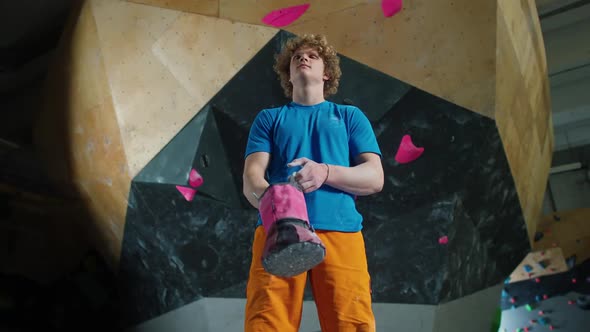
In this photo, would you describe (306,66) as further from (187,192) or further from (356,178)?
(187,192)

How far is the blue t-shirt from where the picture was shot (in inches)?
53.4

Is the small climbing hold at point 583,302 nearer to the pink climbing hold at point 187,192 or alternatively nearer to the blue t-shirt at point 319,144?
the pink climbing hold at point 187,192

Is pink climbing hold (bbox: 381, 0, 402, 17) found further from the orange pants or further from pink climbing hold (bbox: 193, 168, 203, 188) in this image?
the orange pants

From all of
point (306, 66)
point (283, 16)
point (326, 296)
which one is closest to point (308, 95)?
point (306, 66)

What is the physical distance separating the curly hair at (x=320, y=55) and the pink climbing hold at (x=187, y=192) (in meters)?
1.19

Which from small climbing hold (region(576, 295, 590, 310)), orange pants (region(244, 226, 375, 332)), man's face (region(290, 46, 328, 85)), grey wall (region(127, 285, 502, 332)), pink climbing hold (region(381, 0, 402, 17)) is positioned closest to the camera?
orange pants (region(244, 226, 375, 332))

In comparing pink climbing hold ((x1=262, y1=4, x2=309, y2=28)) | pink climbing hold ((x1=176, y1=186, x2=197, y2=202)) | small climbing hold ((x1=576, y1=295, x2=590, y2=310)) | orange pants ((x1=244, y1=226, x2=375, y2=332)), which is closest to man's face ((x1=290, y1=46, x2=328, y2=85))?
orange pants ((x1=244, y1=226, x2=375, y2=332))

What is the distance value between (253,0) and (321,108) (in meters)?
1.34

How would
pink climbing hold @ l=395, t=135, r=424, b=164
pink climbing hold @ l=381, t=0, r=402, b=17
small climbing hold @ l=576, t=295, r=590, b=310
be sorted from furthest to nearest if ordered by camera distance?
small climbing hold @ l=576, t=295, r=590, b=310 < pink climbing hold @ l=395, t=135, r=424, b=164 < pink climbing hold @ l=381, t=0, r=402, b=17

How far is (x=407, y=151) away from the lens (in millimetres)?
2719

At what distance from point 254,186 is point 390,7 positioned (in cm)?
164

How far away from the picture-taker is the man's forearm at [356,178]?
1.31 m

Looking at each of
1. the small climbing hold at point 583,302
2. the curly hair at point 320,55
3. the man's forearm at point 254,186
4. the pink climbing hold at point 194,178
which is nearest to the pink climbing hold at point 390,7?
the curly hair at point 320,55

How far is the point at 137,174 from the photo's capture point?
280 cm
